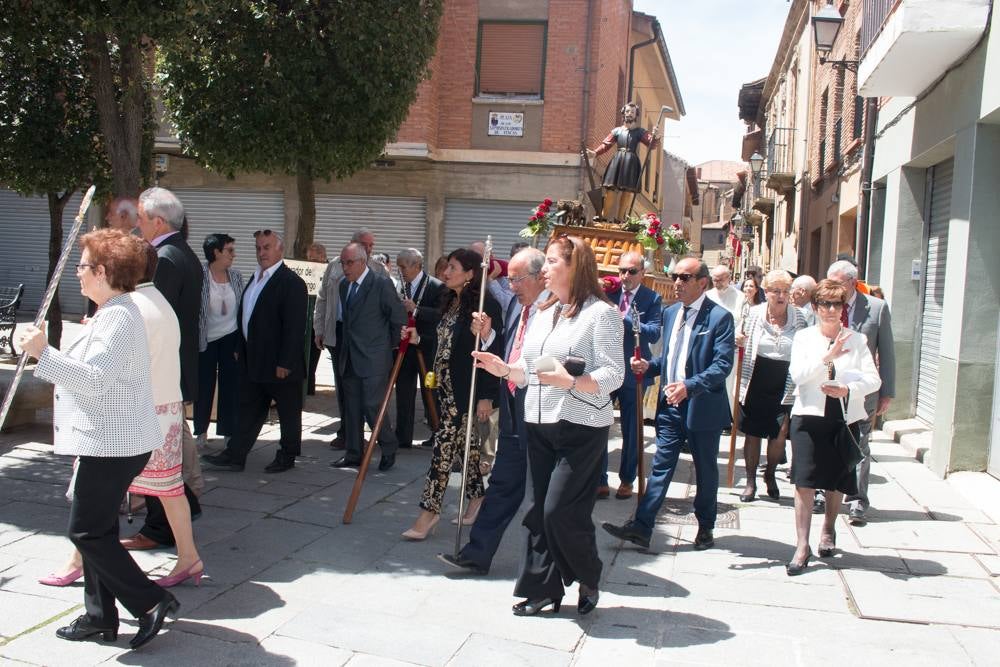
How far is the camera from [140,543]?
17.4 feet

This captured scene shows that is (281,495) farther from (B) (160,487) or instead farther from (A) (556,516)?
(A) (556,516)

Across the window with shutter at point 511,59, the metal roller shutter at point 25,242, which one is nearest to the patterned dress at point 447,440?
the window with shutter at point 511,59

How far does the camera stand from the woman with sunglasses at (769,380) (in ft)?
23.4

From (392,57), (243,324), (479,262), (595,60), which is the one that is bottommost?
(243,324)

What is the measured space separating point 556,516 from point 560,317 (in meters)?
0.91

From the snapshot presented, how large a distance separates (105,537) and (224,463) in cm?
358

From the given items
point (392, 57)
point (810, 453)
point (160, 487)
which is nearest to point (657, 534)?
point (810, 453)

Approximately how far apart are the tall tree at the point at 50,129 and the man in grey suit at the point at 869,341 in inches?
335

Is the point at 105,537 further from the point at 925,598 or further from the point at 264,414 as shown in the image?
the point at 925,598

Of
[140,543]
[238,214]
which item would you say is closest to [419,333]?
[140,543]

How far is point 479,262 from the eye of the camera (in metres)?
5.98

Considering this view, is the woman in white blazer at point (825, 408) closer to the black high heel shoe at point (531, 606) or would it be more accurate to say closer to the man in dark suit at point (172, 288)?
the black high heel shoe at point (531, 606)

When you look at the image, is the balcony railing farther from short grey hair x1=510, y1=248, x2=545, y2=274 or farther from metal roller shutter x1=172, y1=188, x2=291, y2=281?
metal roller shutter x1=172, y1=188, x2=291, y2=281

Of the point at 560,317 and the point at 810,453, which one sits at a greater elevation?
the point at 560,317
